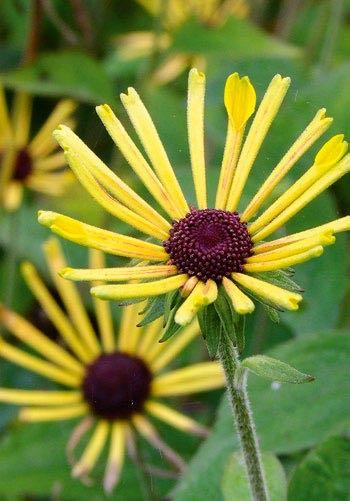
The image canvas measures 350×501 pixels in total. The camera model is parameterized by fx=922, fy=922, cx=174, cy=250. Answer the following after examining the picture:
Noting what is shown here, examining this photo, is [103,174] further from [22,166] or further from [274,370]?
[22,166]

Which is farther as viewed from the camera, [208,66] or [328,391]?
[208,66]

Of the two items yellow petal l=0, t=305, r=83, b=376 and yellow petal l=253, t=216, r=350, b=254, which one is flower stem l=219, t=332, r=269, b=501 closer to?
yellow petal l=253, t=216, r=350, b=254

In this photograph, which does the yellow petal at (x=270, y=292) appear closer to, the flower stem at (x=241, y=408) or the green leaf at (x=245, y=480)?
the flower stem at (x=241, y=408)

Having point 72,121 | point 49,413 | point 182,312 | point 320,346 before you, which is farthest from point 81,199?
point 182,312

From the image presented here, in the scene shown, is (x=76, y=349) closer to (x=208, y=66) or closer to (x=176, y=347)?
(x=176, y=347)

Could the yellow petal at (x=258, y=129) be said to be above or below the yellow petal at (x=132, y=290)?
above

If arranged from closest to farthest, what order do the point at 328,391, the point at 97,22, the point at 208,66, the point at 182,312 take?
the point at 182,312
the point at 328,391
the point at 208,66
the point at 97,22

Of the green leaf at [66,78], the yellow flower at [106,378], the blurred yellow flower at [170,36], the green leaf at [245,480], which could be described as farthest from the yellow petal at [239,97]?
the blurred yellow flower at [170,36]
